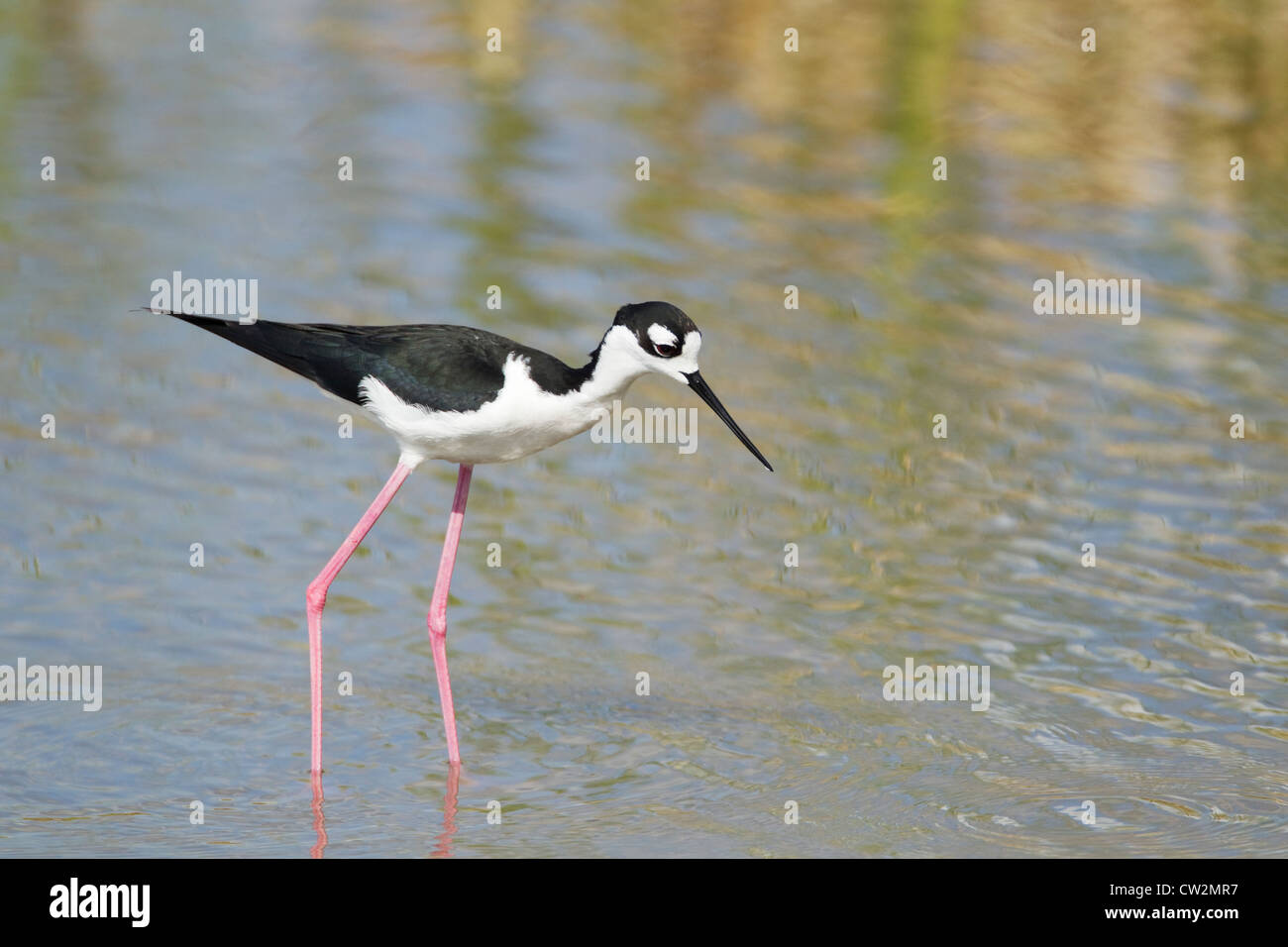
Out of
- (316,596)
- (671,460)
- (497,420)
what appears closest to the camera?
(497,420)

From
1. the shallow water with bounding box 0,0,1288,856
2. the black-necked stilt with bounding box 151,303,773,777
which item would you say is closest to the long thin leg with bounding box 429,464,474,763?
the black-necked stilt with bounding box 151,303,773,777

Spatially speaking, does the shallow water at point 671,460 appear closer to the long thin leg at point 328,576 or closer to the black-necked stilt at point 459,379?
the long thin leg at point 328,576

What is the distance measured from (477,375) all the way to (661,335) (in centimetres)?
72

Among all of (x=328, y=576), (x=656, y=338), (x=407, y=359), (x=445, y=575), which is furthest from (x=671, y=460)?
(x=656, y=338)

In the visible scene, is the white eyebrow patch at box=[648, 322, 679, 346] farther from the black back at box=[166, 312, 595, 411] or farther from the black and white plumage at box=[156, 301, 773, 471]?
the black back at box=[166, 312, 595, 411]

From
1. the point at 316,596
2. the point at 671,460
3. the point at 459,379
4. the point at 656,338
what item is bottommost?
the point at 316,596

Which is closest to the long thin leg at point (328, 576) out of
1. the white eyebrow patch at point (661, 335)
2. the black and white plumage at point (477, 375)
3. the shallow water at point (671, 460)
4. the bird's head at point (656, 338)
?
the black and white plumage at point (477, 375)

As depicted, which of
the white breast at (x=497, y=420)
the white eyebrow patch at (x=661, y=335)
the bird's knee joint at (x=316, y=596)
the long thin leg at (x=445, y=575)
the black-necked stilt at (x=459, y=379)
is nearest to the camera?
the white eyebrow patch at (x=661, y=335)

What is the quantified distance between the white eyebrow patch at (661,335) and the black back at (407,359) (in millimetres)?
301

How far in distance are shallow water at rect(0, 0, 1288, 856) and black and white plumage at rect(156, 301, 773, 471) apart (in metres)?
1.19

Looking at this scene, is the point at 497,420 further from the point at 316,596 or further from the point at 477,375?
the point at 316,596

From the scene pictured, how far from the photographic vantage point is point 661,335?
7.21m

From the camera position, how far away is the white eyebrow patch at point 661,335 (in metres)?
7.21
